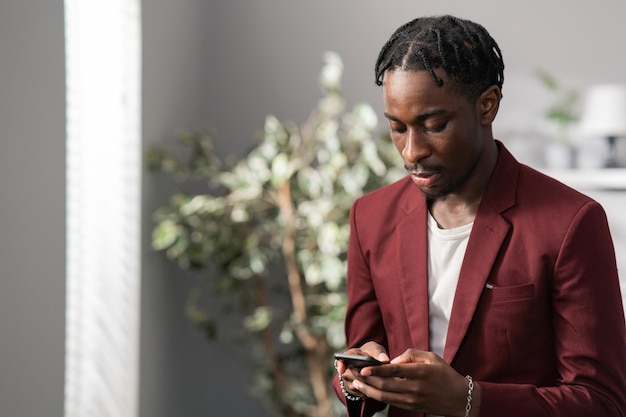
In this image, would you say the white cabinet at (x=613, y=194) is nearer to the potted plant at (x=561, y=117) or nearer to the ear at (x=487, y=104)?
the potted plant at (x=561, y=117)

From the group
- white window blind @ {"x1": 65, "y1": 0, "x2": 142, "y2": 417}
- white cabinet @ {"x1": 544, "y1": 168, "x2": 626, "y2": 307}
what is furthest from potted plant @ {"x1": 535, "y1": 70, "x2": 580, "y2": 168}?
white window blind @ {"x1": 65, "y1": 0, "x2": 142, "y2": 417}

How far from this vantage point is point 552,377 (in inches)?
55.6

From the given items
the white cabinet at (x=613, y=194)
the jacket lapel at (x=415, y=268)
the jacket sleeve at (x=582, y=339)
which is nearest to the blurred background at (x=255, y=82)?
the white cabinet at (x=613, y=194)

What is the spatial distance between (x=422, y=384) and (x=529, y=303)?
0.74 feet

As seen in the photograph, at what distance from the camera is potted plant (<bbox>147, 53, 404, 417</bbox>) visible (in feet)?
9.85

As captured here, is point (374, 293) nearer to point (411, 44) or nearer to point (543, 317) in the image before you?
point (543, 317)

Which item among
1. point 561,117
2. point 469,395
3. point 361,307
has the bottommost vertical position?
point 469,395

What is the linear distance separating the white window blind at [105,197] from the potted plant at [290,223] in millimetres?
165

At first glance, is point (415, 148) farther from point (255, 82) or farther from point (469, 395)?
point (255, 82)

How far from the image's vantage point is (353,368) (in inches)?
54.4

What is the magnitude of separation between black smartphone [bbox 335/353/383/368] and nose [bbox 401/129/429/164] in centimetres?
33

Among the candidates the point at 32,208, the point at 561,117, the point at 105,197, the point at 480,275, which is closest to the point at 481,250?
the point at 480,275

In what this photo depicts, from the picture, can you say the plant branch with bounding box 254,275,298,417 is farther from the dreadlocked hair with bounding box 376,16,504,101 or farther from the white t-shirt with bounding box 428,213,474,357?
the dreadlocked hair with bounding box 376,16,504,101

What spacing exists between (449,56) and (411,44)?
8cm
